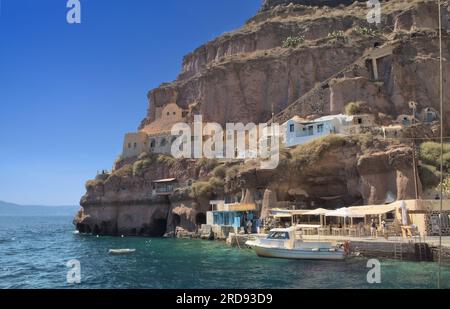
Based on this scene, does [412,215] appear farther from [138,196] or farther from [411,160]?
[138,196]

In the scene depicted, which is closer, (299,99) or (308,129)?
(308,129)

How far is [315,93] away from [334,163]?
841 inches

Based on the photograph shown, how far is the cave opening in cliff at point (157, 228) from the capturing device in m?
76.1

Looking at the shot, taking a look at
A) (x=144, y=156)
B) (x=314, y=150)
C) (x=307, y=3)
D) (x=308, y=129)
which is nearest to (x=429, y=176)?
(x=314, y=150)

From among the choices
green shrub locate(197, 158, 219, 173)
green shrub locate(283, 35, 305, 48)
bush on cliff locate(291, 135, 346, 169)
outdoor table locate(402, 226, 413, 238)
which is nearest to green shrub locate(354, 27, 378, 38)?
green shrub locate(283, 35, 305, 48)

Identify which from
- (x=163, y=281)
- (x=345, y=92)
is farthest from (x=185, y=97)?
(x=163, y=281)

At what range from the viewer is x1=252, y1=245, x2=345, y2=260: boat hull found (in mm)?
36062

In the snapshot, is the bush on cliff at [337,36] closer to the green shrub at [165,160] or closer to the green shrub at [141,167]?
the green shrub at [165,160]

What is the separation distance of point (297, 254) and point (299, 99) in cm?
4269

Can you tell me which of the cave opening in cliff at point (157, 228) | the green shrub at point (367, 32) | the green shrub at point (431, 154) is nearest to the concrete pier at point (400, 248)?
the green shrub at point (431, 154)

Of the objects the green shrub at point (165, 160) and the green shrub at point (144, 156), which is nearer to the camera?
the green shrub at point (165, 160)

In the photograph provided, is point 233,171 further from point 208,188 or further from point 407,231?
point 407,231

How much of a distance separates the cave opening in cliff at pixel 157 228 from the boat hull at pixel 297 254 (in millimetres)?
38937

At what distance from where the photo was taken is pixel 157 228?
77.1 meters
